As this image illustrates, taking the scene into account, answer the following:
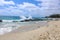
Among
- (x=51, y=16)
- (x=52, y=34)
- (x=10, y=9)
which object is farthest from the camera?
(x=51, y=16)

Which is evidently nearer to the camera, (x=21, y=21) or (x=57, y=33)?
(x=57, y=33)

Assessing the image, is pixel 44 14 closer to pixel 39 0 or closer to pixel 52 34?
pixel 39 0

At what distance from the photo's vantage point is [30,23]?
3164 millimetres

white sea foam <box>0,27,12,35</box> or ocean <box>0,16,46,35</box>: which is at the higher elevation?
ocean <box>0,16,46,35</box>

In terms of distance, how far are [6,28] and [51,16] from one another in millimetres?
1013

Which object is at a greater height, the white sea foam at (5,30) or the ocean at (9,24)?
the ocean at (9,24)

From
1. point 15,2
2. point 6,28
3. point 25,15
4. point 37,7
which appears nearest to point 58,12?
point 37,7

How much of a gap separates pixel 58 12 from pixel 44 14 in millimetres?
351

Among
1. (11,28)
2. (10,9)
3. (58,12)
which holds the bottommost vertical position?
(11,28)

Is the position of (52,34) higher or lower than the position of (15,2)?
lower

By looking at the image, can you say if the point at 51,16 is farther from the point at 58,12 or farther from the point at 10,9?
the point at 10,9

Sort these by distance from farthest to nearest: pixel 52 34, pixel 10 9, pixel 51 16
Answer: pixel 51 16, pixel 10 9, pixel 52 34

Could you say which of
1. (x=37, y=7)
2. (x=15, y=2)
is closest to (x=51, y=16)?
(x=37, y=7)

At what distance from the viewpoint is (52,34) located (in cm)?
207
